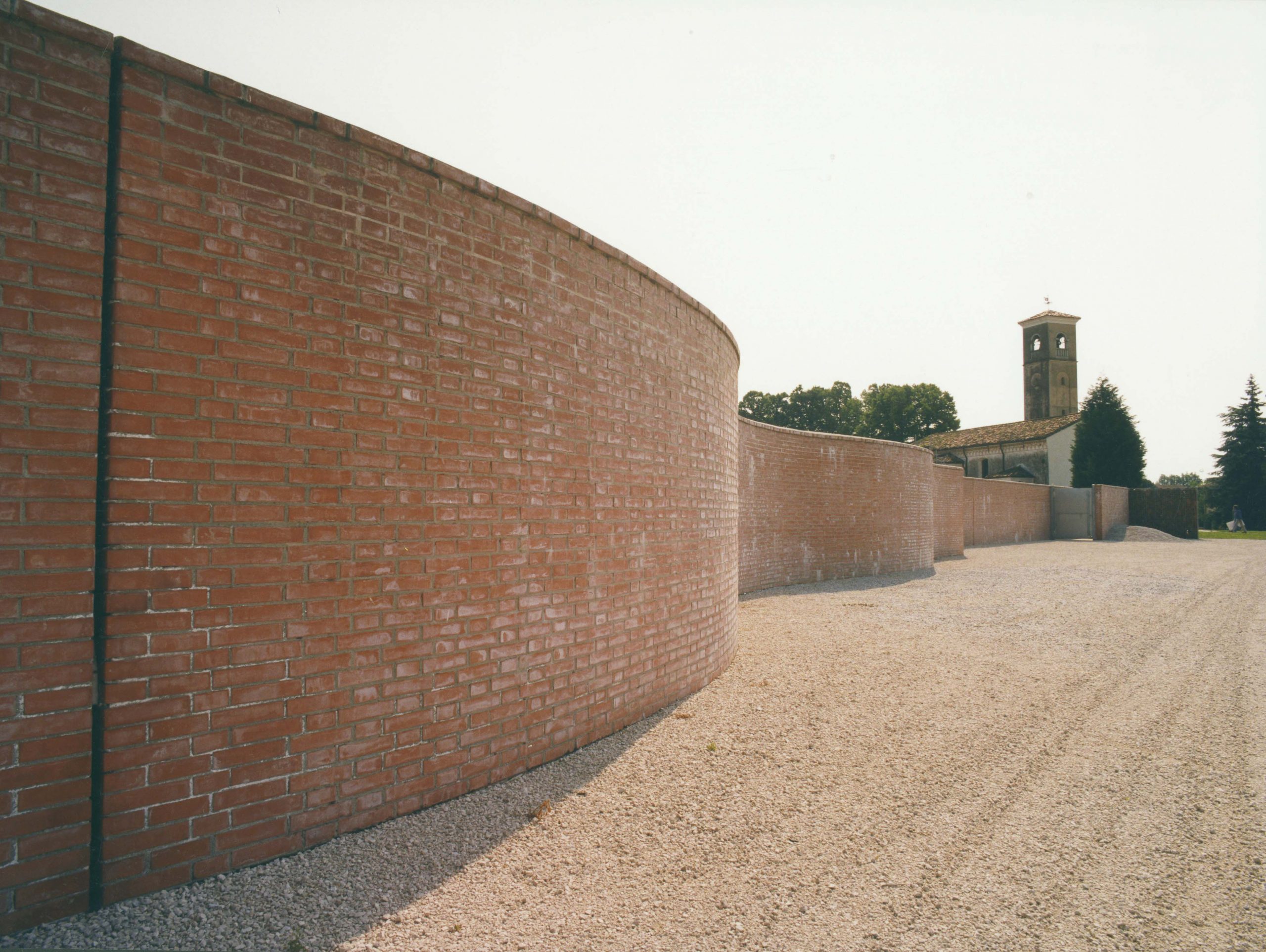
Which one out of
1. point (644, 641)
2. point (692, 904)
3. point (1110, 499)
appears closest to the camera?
point (692, 904)

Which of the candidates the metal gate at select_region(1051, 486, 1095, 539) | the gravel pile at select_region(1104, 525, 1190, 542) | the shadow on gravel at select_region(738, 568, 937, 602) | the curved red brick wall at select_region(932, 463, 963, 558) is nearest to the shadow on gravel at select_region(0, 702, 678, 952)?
the shadow on gravel at select_region(738, 568, 937, 602)

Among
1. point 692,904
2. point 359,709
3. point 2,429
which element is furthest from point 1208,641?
point 2,429

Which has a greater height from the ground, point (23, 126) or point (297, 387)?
point (23, 126)

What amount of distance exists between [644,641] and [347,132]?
3660 millimetres

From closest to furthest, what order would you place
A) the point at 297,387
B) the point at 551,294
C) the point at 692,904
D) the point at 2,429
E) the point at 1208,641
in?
the point at 2,429, the point at 692,904, the point at 297,387, the point at 551,294, the point at 1208,641

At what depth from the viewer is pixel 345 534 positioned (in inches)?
115

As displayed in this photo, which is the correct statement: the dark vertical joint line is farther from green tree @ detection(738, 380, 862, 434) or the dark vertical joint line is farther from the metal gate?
green tree @ detection(738, 380, 862, 434)

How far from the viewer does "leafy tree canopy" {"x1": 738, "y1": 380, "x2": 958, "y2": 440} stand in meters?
61.1

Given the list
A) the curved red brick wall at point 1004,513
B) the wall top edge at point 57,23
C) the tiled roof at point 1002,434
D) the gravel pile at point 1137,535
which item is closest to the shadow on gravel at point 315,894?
the wall top edge at point 57,23

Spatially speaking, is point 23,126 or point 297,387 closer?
point 23,126

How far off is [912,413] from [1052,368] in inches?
474

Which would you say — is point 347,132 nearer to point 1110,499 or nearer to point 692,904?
point 692,904

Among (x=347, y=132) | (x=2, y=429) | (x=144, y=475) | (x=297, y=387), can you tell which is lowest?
(x=144, y=475)

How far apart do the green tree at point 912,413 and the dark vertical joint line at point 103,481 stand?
62.9 metres
